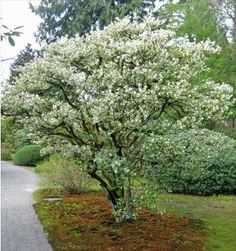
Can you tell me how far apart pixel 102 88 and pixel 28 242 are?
3.00m

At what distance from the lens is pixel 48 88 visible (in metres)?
8.46

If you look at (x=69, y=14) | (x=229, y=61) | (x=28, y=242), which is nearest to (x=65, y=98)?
(x=28, y=242)

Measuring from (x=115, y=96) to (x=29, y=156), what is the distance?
17.7 meters

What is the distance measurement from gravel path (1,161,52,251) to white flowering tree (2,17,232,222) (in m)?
1.56

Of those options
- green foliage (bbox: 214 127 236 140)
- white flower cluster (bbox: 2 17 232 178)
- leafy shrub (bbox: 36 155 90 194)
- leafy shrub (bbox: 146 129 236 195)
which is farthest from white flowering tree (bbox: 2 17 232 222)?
green foliage (bbox: 214 127 236 140)

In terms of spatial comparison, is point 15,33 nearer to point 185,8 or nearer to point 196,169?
point 196,169

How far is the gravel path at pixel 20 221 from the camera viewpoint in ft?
24.9

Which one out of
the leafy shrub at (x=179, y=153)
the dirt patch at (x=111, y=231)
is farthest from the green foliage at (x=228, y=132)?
the leafy shrub at (x=179, y=153)

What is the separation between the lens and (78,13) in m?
28.2

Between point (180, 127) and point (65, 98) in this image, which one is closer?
point (180, 127)

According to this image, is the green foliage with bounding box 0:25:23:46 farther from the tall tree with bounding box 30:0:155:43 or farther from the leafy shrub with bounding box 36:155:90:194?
the tall tree with bounding box 30:0:155:43

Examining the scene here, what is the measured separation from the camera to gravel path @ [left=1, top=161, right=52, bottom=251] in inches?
299

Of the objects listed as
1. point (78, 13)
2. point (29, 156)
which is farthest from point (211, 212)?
point (78, 13)

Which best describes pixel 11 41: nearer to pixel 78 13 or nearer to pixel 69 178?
pixel 69 178
